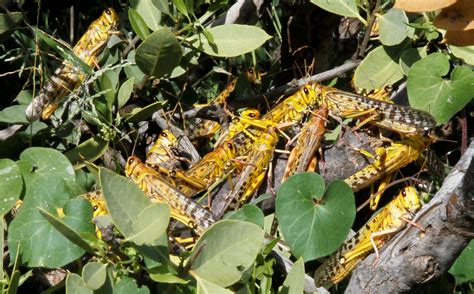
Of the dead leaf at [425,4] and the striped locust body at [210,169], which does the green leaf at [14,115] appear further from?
the dead leaf at [425,4]

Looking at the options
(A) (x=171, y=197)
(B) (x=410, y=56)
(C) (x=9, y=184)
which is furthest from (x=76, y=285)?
(B) (x=410, y=56)

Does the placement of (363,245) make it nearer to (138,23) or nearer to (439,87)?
(439,87)

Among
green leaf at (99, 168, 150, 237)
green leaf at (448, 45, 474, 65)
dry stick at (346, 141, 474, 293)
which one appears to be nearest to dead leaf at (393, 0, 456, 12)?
green leaf at (99, 168, 150, 237)

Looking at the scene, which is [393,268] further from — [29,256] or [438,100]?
[29,256]

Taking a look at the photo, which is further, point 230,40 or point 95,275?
point 230,40

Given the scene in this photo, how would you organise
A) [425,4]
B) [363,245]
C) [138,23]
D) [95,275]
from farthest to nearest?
[138,23]
[363,245]
[95,275]
[425,4]

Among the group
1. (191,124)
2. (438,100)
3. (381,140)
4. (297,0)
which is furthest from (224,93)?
(438,100)

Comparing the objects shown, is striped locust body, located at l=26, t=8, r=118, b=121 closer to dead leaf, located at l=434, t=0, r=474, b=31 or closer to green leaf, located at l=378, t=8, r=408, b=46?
green leaf, located at l=378, t=8, r=408, b=46
